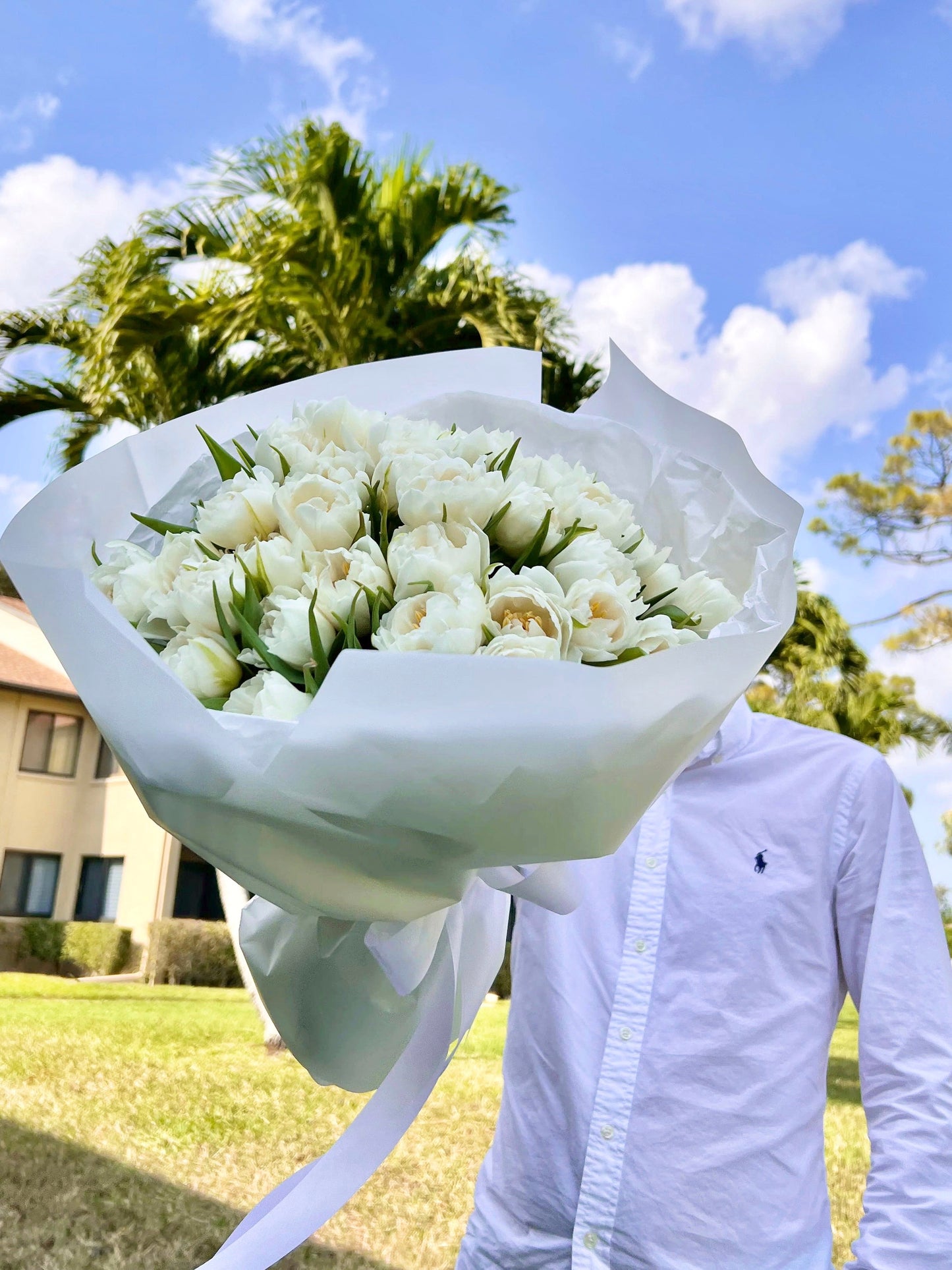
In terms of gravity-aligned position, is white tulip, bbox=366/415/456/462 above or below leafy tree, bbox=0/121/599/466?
below

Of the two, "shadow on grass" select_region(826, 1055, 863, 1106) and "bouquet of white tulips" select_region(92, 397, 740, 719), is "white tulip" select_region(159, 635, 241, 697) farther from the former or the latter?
"shadow on grass" select_region(826, 1055, 863, 1106)

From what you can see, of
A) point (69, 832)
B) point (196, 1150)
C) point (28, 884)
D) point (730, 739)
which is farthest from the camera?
point (69, 832)

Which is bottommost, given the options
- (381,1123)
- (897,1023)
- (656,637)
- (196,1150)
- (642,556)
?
(196,1150)

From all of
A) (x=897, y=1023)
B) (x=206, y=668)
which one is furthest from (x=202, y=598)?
(x=897, y=1023)

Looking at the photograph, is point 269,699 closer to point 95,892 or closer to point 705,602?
point 705,602

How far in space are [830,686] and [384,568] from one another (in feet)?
51.5

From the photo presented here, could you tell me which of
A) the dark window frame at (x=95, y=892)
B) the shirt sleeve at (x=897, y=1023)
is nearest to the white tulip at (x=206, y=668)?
the shirt sleeve at (x=897, y=1023)

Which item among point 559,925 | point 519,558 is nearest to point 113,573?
point 519,558

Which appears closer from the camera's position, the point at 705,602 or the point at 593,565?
the point at 593,565

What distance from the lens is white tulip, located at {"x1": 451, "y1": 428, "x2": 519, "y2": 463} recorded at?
128 cm

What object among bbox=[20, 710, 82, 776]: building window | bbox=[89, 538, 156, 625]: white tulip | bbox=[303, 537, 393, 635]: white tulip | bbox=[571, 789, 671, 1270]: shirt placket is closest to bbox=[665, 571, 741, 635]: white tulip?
bbox=[303, 537, 393, 635]: white tulip

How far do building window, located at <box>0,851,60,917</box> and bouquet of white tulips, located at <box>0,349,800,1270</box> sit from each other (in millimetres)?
21411

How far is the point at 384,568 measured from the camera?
3.73ft

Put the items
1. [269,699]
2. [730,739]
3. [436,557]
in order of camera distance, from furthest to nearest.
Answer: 1. [730,739]
2. [436,557]
3. [269,699]
